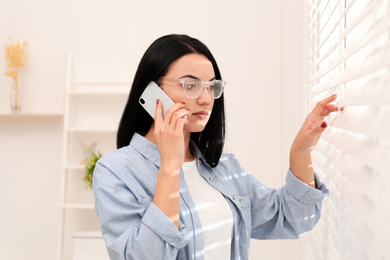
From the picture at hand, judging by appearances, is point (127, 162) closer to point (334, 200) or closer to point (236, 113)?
point (334, 200)

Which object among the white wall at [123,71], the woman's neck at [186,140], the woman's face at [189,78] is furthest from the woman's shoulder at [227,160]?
the white wall at [123,71]

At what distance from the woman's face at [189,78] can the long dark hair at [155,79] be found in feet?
0.08

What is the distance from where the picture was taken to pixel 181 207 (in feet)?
4.04

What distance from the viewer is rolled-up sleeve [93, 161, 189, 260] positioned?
1.05m

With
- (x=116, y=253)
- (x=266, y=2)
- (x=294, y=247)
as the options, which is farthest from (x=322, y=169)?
(x=266, y=2)

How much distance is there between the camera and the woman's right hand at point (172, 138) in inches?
43.5

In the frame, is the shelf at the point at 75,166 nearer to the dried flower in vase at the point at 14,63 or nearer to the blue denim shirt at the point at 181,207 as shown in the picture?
the dried flower in vase at the point at 14,63

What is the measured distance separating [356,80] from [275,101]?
186cm

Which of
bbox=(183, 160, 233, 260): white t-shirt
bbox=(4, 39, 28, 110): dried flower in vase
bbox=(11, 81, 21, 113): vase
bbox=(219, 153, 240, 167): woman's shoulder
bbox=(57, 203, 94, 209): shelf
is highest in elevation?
bbox=(4, 39, 28, 110): dried flower in vase

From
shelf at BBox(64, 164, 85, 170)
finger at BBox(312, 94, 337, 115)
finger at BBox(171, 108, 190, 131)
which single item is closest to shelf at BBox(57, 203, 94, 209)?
shelf at BBox(64, 164, 85, 170)

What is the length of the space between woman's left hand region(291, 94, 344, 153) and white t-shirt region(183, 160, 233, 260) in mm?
283

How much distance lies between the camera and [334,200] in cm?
121

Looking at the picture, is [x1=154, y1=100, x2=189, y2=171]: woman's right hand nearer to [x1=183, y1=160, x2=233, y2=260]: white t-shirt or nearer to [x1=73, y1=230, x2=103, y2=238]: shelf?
[x1=183, y1=160, x2=233, y2=260]: white t-shirt

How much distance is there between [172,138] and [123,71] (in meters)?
1.94
